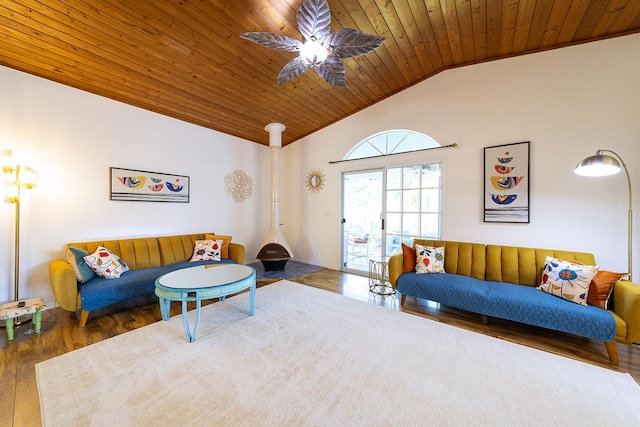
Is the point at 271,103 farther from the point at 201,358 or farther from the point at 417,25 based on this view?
the point at 201,358

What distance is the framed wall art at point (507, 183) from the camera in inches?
117

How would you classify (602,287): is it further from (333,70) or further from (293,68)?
(293,68)

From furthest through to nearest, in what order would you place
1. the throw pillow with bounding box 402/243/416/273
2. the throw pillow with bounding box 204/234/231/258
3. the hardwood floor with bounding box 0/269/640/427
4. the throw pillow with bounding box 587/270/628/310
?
1. the throw pillow with bounding box 204/234/231/258
2. the throw pillow with bounding box 402/243/416/273
3. the throw pillow with bounding box 587/270/628/310
4. the hardwood floor with bounding box 0/269/640/427

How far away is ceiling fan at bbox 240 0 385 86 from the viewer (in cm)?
172

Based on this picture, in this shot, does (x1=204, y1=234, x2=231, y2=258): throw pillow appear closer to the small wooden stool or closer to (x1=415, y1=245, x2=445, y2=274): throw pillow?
the small wooden stool

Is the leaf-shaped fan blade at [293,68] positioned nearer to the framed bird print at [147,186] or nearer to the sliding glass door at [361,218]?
the sliding glass door at [361,218]

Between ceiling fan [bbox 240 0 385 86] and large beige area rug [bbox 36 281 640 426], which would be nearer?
large beige area rug [bbox 36 281 640 426]

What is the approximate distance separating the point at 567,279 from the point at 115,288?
4.60m

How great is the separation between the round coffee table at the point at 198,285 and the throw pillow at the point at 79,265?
2.94ft

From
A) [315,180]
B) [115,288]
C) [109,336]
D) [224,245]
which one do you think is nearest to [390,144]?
[315,180]

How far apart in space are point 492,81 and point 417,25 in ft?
4.57

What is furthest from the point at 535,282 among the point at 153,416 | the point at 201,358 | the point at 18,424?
the point at 18,424

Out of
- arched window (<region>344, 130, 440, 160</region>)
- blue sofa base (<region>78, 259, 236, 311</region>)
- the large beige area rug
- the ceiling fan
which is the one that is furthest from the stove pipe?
the ceiling fan

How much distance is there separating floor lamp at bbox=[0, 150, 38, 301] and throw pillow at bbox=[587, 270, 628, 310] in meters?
5.66
